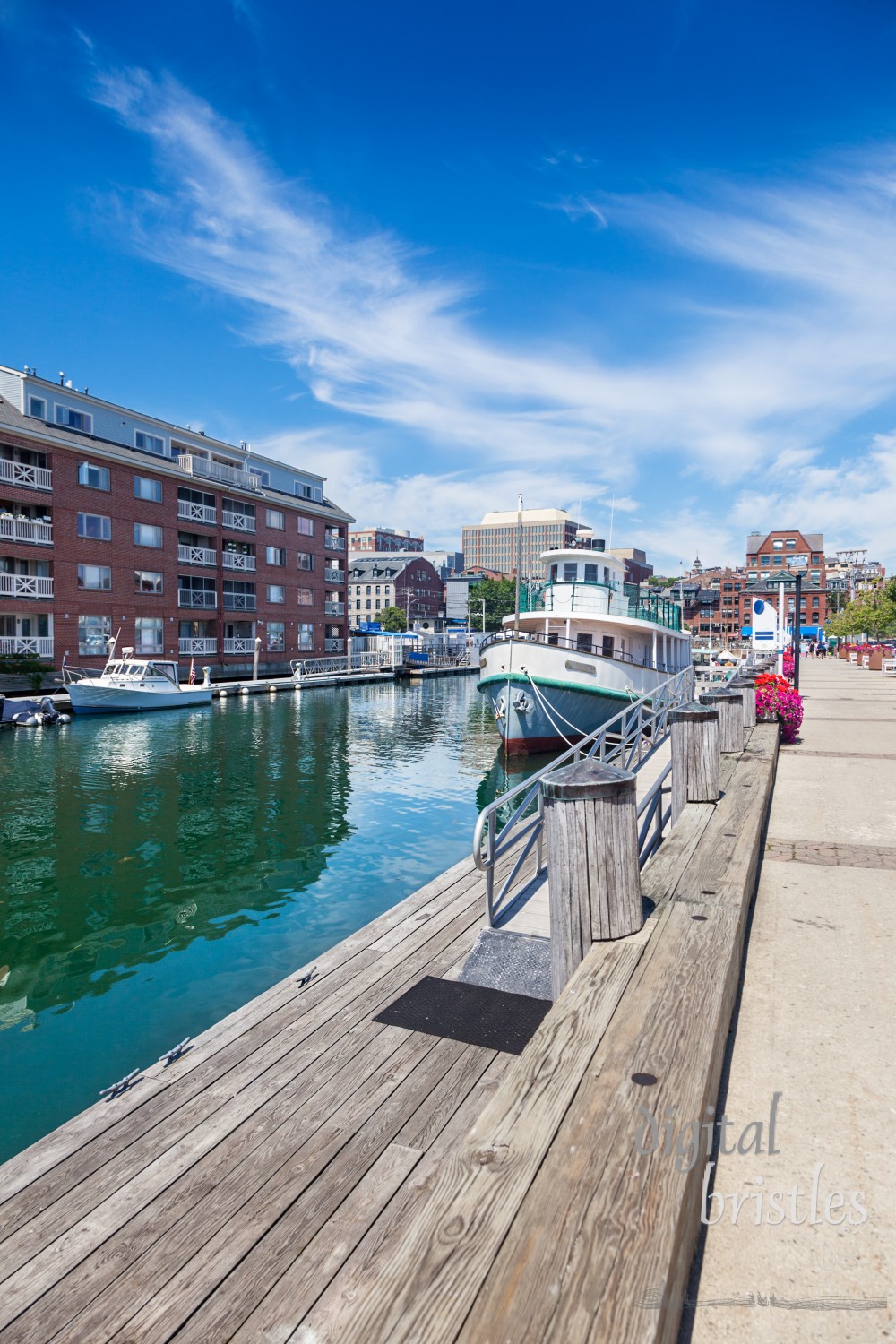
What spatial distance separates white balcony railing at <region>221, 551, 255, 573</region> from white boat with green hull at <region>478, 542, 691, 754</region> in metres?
24.1

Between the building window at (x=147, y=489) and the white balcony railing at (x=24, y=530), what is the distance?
5.82 m

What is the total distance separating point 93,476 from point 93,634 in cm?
782

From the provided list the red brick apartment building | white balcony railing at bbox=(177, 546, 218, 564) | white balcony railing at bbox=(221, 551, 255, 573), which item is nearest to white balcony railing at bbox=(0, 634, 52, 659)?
white balcony railing at bbox=(177, 546, 218, 564)

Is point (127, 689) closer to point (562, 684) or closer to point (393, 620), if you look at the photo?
point (562, 684)

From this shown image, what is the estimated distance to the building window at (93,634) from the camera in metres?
37.9

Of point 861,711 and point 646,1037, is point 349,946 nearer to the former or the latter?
point 646,1037

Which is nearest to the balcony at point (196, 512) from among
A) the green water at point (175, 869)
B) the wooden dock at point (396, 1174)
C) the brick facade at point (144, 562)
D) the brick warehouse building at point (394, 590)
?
the brick facade at point (144, 562)

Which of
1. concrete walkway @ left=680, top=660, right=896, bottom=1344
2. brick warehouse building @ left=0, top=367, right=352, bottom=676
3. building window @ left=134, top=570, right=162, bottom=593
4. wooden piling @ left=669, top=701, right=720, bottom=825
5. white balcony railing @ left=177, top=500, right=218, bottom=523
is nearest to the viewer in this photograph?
concrete walkway @ left=680, top=660, right=896, bottom=1344

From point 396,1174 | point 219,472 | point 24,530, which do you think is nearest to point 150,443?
point 219,472

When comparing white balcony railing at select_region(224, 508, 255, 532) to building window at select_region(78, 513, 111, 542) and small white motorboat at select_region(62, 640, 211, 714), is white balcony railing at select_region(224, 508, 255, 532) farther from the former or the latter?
small white motorboat at select_region(62, 640, 211, 714)

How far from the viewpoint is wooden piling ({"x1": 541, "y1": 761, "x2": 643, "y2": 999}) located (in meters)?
4.38

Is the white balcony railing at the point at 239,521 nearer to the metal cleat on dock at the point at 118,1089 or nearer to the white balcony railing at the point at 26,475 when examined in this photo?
the white balcony railing at the point at 26,475

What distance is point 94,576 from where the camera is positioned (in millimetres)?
38656

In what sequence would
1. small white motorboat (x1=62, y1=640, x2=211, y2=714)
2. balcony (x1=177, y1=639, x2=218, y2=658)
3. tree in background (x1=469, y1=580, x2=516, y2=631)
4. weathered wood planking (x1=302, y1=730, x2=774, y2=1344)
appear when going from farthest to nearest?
tree in background (x1=469, y1=580, x2=516, y2=631) → balcony (x1=177, y1=639, x2=218, y2=658) → small white motorboat (x1=62, y1=640, x2=211, y2=714) → weathered wood planking (x1=302, y1=730, x2=774, y2=1344)
